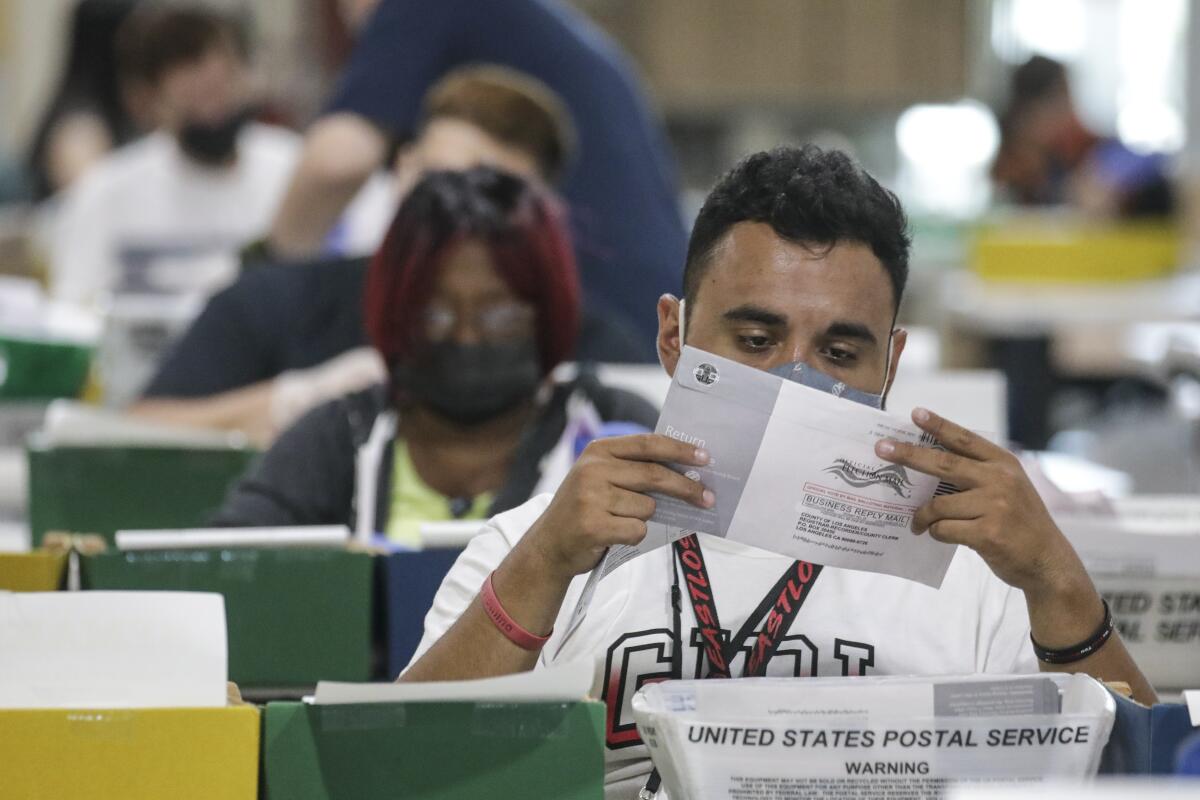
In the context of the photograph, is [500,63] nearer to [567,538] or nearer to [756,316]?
[756,316]

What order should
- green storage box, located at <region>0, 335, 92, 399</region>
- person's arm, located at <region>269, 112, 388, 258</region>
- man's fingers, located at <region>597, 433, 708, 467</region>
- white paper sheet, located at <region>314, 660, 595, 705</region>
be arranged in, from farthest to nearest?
person's arm, located at <region>269, 112, 388, 258</region>
green storage box, located at <region>0, 335, 92, 399</region>
man's fingers, located at <region>597, 433, 708, 467</region>
white paper sheet, located at <region>314, 660, 595, 705</region>

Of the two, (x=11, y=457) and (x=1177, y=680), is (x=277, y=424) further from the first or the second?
(x=1177, y=680)

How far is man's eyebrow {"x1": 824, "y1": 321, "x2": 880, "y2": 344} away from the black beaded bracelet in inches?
11.4

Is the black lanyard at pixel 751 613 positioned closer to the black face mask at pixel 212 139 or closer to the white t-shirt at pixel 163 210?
the white t-shirt at pixel 163 210

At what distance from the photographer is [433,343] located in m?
2.38

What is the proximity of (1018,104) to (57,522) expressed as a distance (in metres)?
5.54

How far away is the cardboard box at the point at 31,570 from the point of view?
1705mm

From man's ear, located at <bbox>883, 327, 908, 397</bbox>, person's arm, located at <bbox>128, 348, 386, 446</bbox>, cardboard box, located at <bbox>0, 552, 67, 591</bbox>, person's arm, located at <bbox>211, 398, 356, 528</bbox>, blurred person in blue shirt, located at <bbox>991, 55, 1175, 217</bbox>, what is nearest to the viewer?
man's ear, located at <bbox>883, 327, 908, 397</bbox>

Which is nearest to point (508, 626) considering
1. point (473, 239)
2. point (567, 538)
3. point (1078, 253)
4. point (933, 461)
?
point (567, 538)

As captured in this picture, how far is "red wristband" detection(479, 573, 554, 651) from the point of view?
54.6 inches

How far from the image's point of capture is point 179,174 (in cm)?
534

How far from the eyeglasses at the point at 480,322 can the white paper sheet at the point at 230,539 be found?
0.62 metres

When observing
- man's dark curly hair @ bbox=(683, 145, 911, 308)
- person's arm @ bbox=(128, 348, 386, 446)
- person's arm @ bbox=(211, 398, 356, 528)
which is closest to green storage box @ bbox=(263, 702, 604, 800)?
man's dark curly hair @ bbox=(683, 145, 911, 308)

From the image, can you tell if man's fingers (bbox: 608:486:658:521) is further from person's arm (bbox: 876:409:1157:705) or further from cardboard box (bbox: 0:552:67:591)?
cardboard box (bbox: 0:552:67:591)
